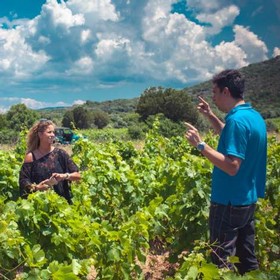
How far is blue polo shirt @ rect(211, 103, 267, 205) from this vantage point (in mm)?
A: 2740

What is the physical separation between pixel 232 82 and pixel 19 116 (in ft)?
136

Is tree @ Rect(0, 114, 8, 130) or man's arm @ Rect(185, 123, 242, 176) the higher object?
tree @ Rect(0, 114, 8, 130)

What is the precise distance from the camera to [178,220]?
176 inches

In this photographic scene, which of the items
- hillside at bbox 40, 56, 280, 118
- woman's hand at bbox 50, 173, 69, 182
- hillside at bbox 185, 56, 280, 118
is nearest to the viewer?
woman's hand at bbox 50, 173, 69, 182

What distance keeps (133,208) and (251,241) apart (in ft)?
7.80

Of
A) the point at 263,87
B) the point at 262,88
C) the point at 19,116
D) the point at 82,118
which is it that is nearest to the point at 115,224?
the point at 19,116

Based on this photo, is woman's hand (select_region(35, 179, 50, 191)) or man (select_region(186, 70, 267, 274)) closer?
man (select_region(186, 70, 267, 274))

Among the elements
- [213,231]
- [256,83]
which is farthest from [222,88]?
[256,83]

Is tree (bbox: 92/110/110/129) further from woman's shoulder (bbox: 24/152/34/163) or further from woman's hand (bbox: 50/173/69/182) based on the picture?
woman's hand (bbox: 50/173/69/182)

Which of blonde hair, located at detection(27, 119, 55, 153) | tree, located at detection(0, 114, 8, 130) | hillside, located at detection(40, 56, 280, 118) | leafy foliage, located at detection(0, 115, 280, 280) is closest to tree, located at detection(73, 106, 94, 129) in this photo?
tree, located at detection(0, 114, 8, 130)

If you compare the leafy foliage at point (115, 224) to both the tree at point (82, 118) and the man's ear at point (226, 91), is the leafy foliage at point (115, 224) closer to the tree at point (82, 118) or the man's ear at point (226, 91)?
the man's ear at point (226, 91)

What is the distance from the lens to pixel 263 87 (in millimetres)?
63406

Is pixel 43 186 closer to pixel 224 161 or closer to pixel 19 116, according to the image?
pixel 224 161

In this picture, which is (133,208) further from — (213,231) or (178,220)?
(213,231)
